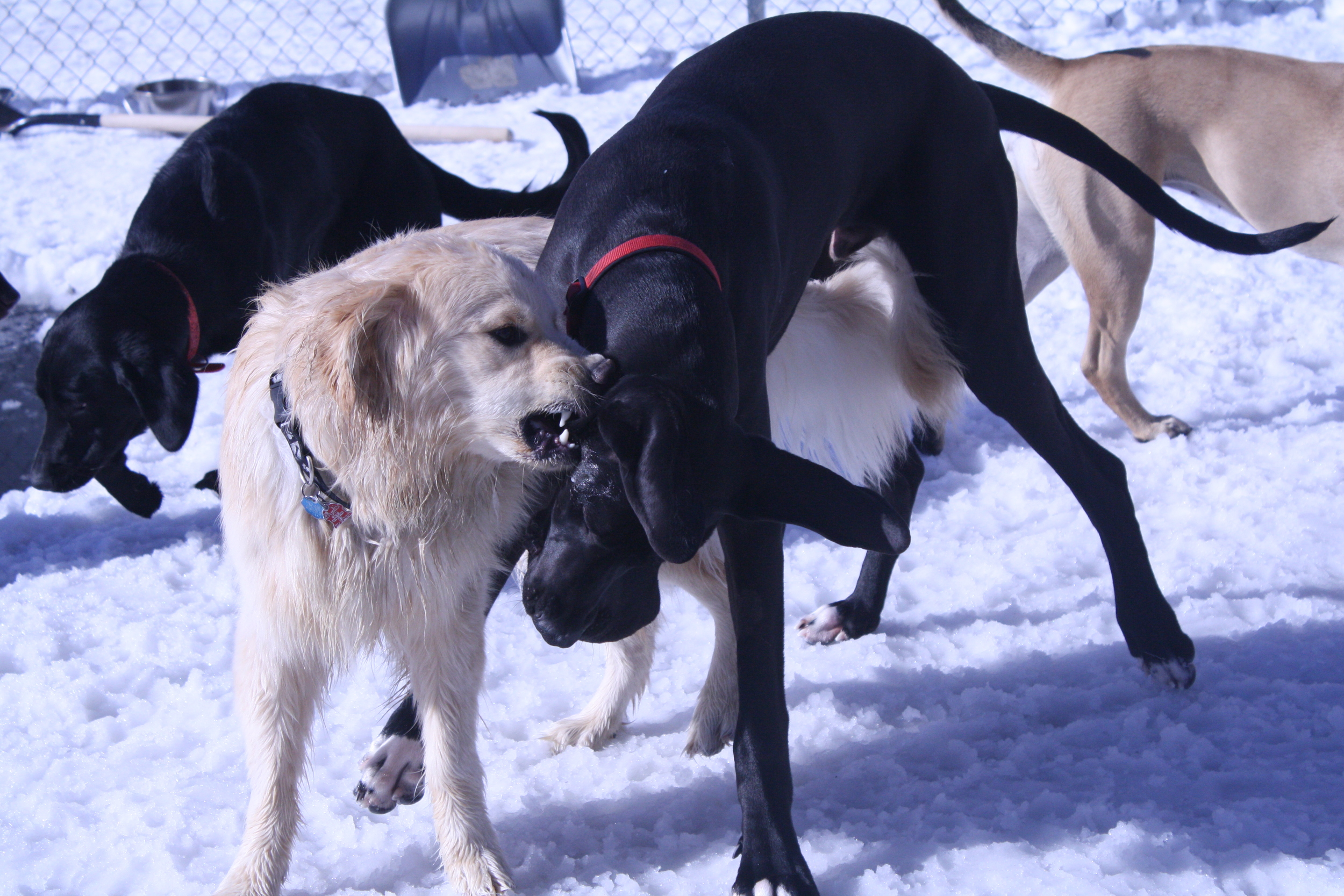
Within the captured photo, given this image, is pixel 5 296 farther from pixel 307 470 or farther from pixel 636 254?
pixel 636 254

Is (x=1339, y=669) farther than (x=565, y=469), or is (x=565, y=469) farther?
(x=1339, y=669)

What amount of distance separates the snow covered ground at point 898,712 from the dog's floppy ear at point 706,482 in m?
0.82

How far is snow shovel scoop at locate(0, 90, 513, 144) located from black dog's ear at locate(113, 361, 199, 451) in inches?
148

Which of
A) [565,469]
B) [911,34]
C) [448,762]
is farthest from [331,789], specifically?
[911,34]

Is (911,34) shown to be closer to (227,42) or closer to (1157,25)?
(1157,25)

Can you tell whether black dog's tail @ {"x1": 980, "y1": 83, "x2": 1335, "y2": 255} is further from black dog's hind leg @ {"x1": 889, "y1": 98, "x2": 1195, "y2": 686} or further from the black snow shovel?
the black snow shovel

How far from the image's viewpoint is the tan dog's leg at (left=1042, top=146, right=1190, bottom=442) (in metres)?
3.86

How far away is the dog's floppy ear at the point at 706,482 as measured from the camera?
1.54 metres

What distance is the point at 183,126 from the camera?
276 inches

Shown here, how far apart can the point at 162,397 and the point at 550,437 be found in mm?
1824

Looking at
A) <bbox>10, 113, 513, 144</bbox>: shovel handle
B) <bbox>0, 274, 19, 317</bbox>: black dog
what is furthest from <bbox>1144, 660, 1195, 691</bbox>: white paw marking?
<bbox>10, 113, 513, 144</bbox>: shovel handle

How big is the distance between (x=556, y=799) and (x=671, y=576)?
1.93 ft

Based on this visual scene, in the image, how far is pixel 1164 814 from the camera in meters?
2.17

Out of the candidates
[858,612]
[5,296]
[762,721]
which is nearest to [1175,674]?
[858,612]
